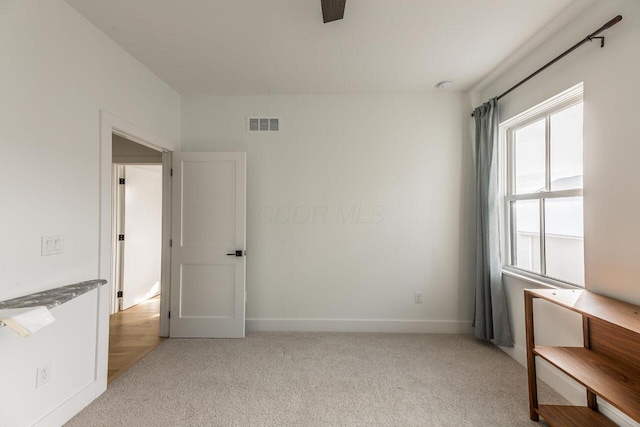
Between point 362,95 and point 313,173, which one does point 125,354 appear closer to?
point 313,173

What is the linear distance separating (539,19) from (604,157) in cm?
109

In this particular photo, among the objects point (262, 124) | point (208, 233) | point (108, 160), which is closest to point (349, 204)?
point (262, 124)

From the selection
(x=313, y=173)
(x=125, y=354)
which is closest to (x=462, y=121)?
(x=313, y=173)

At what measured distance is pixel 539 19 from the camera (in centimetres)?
191

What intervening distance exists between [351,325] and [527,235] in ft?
6.60

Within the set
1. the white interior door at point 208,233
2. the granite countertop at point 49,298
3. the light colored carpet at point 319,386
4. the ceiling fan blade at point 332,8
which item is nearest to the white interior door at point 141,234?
the white interior door at point 208,233

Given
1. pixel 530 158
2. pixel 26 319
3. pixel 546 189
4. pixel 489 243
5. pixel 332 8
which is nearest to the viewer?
pixel 26 319

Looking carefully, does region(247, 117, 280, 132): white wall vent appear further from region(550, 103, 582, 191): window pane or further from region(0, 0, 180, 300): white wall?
region(550, 103, 582, 191): window pane

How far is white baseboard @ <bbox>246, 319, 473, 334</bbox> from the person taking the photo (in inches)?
119

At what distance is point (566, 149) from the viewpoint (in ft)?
6.75

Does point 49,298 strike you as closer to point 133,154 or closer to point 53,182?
point 53,182

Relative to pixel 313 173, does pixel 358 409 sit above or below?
below

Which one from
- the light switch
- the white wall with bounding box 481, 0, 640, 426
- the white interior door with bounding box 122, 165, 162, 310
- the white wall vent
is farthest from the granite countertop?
the white wall with bounding box 481, 0, 640, 426

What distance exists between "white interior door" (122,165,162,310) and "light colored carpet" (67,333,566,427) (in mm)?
1659
